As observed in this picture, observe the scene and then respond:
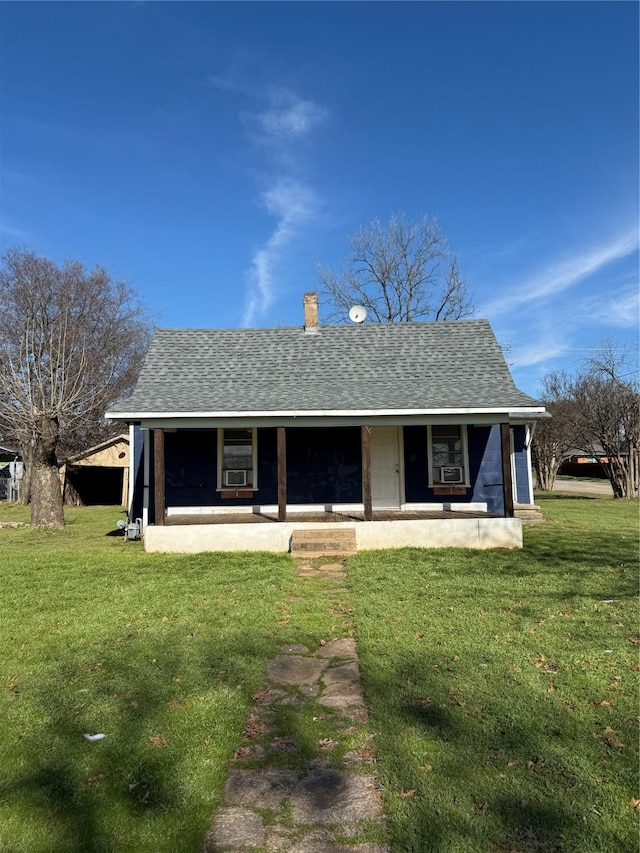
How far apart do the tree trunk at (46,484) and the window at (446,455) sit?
9358 millimetres

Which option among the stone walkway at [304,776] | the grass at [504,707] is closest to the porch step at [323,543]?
the grass at [504,707]

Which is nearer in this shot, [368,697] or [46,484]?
[368,697]

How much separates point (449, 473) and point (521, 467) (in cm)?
462

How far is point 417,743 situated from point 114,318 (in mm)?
27610

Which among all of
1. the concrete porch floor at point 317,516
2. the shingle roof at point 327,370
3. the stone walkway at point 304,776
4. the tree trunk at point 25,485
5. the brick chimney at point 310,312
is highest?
the brick chimney at point 310,312

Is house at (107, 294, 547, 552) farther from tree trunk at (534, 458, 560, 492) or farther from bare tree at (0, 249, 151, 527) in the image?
tree trunk at (534, 458, 560, 492)

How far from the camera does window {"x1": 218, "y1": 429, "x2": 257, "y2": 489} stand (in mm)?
12391

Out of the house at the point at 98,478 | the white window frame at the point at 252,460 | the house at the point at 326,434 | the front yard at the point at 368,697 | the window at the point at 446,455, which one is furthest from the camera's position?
the house at the point at 98,478

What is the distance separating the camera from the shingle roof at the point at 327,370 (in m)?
10.8

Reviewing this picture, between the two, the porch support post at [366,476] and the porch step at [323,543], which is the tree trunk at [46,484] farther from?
the porch support post at [366,476]

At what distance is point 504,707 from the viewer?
371 cm

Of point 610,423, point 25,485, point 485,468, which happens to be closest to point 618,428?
point 610,423

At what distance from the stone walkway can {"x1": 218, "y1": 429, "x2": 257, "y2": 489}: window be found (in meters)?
8.14

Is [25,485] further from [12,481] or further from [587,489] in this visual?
[587,489]
